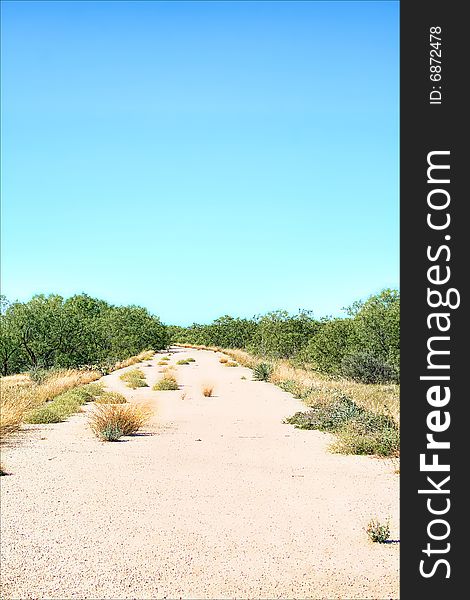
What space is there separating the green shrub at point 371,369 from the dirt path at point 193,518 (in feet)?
41.1

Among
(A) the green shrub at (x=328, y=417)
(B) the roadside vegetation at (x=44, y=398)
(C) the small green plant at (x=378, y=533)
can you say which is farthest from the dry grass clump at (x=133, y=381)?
(C) the small green plant at (x=378, y=533)

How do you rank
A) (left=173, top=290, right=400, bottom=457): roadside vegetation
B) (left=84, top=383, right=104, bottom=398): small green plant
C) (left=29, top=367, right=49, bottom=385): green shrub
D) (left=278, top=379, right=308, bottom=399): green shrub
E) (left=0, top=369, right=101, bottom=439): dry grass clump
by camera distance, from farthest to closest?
(left=29, top=367, right=49, bottom=385): green shrub
(left=278, top=379, right=308, bottom=399): green shrub
(left=84, top=383, right=104, bottom=398): small green plant
(left=0, top=369, right=101, bottom=439): dry grass clump
(left=173, top=290, right=400, bottom=457): roadside vegetation

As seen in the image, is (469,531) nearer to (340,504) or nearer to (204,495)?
(340,504)

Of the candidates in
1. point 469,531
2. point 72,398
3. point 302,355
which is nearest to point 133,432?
point 72,398

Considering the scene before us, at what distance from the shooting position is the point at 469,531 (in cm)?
153

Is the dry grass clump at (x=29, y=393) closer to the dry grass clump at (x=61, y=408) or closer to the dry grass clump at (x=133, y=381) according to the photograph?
the dry grass clump at (x=61, y=408)

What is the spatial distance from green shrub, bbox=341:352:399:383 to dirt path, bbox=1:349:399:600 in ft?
41.1

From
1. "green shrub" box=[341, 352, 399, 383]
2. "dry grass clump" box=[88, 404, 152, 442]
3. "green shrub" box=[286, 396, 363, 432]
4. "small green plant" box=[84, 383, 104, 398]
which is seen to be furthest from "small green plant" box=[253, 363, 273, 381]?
"dry grass clump" box=[88, 404, 152, 442]

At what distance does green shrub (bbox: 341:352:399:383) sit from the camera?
87.6 ft

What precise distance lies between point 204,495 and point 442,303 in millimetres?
8208

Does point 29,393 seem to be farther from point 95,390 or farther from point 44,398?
point 95,390

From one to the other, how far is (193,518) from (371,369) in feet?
Answer: 64.7

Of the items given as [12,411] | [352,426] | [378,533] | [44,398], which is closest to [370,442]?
[352,426]

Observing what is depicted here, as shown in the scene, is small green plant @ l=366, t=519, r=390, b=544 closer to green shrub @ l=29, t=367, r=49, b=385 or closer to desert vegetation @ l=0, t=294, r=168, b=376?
green shrub @ l=29, t=367, r=49, b=385
